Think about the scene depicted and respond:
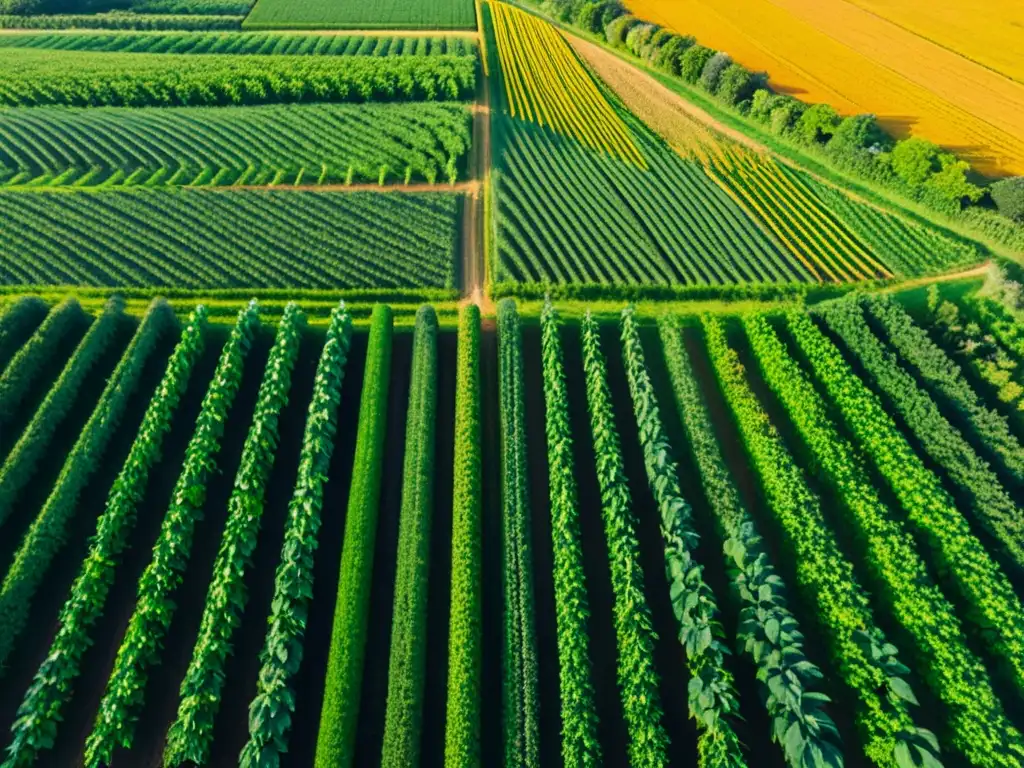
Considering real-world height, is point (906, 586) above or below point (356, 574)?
above

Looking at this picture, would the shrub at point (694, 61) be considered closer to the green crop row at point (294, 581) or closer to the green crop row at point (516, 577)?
the green crop row at point (516, 577)

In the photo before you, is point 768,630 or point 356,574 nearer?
point 768,630

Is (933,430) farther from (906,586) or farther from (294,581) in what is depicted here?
(294,581)

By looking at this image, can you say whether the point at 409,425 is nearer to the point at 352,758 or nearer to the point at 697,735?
the point at 352,758

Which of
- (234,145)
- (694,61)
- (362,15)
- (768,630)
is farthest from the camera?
(362,15)

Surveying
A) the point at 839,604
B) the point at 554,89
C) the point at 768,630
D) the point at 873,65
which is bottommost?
the point at 768,630

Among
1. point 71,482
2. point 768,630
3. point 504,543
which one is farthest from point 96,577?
point 768,630

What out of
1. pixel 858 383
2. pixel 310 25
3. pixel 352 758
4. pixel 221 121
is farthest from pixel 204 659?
pixel 310 25
